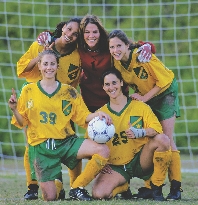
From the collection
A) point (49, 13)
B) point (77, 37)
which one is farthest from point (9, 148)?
point (77, 37)

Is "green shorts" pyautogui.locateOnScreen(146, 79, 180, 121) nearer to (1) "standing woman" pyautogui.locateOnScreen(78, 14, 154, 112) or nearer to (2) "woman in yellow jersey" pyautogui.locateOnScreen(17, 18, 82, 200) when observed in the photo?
(1) "standing woman" pyautogui.locateOnScreen(78, 14, 154, 112)

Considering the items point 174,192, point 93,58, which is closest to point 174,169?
point 174,192

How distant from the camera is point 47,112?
6.41m

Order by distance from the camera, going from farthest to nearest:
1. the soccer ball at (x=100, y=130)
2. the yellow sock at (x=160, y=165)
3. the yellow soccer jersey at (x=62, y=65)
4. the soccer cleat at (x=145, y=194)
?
the yellow soccer jersey at (x=62, y=65)
the soccer cleat at (x=145, y=194)
the yellow sock at (x=160, y=165)
the soccer ball at (x=100, y=130)

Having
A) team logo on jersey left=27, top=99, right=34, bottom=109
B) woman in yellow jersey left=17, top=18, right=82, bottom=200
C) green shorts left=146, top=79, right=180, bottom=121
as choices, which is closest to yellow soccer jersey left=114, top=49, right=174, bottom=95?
green shorts left=146, top=79, right=180, bottom=121

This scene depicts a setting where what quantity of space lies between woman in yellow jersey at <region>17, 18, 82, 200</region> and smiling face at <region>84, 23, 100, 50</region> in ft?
0.34

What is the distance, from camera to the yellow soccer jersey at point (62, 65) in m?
6.71

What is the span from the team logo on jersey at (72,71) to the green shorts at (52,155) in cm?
64

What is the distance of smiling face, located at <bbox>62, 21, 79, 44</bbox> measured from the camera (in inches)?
258

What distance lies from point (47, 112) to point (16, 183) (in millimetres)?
2264

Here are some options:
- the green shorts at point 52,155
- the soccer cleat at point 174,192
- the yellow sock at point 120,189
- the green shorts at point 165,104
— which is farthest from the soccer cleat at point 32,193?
the green shorts at point 165,104

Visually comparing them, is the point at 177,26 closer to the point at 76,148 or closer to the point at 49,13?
the point at 49,13

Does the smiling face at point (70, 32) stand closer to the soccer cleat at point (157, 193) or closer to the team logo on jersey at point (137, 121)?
the team logo on jersey at point (137, 121)

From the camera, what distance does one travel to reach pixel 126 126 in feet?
21.3
